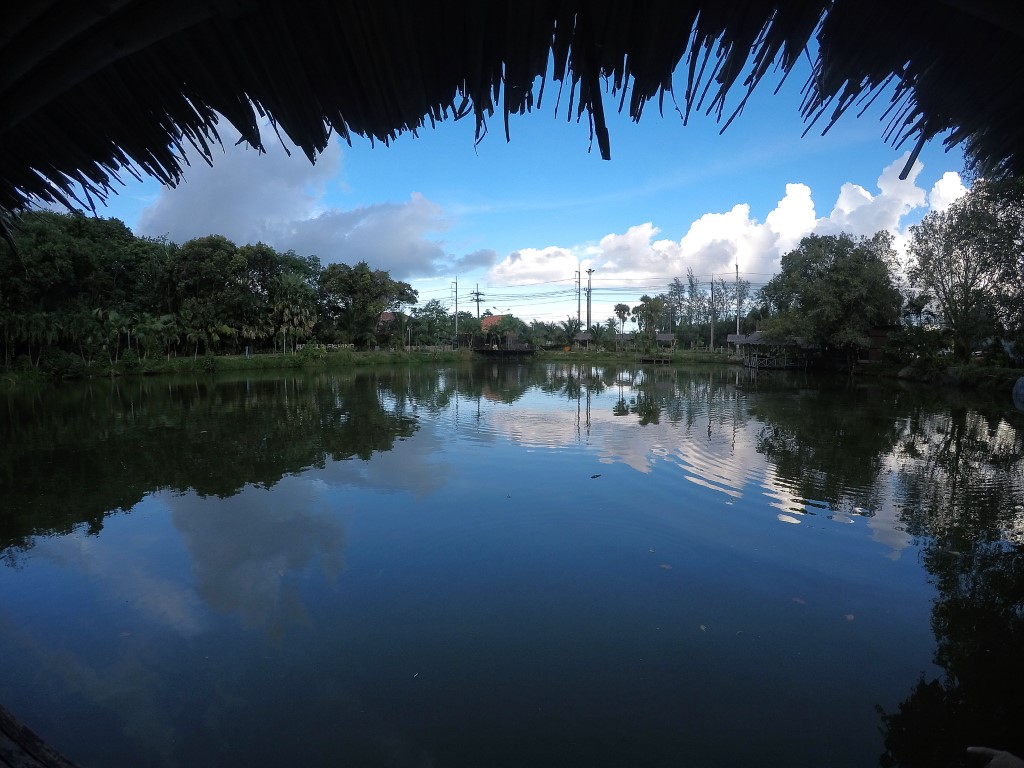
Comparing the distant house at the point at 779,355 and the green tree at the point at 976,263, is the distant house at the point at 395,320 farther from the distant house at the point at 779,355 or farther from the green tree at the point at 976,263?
the green tree at the point at 976,263

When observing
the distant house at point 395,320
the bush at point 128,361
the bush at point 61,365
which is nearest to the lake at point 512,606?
the bush at point 61,365

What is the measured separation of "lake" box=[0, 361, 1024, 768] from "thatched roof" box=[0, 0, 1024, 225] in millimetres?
2660

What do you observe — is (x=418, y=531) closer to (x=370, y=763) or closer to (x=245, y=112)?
(x=370, y=763)

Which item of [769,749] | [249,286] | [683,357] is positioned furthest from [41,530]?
[683,357]

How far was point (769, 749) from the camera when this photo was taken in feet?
8.67

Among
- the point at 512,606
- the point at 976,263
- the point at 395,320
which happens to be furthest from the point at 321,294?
the point at 512,606

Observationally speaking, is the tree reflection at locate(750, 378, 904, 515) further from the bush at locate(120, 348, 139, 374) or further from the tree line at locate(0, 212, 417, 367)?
the bush at locate(120, 348, 139, 374)

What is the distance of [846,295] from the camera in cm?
2905

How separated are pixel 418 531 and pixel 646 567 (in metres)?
2.18

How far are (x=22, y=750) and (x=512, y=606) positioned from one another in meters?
2.79

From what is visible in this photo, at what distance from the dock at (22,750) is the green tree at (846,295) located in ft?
109

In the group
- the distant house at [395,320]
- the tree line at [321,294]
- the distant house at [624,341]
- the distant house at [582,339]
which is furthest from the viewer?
the distant house at [582,339]

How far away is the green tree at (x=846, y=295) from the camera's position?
29.0 m

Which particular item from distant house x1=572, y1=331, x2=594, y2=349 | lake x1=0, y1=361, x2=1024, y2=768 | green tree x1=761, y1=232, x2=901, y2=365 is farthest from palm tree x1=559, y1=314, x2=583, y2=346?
lake x1=0, y1=361, x2=1024, y2=768
